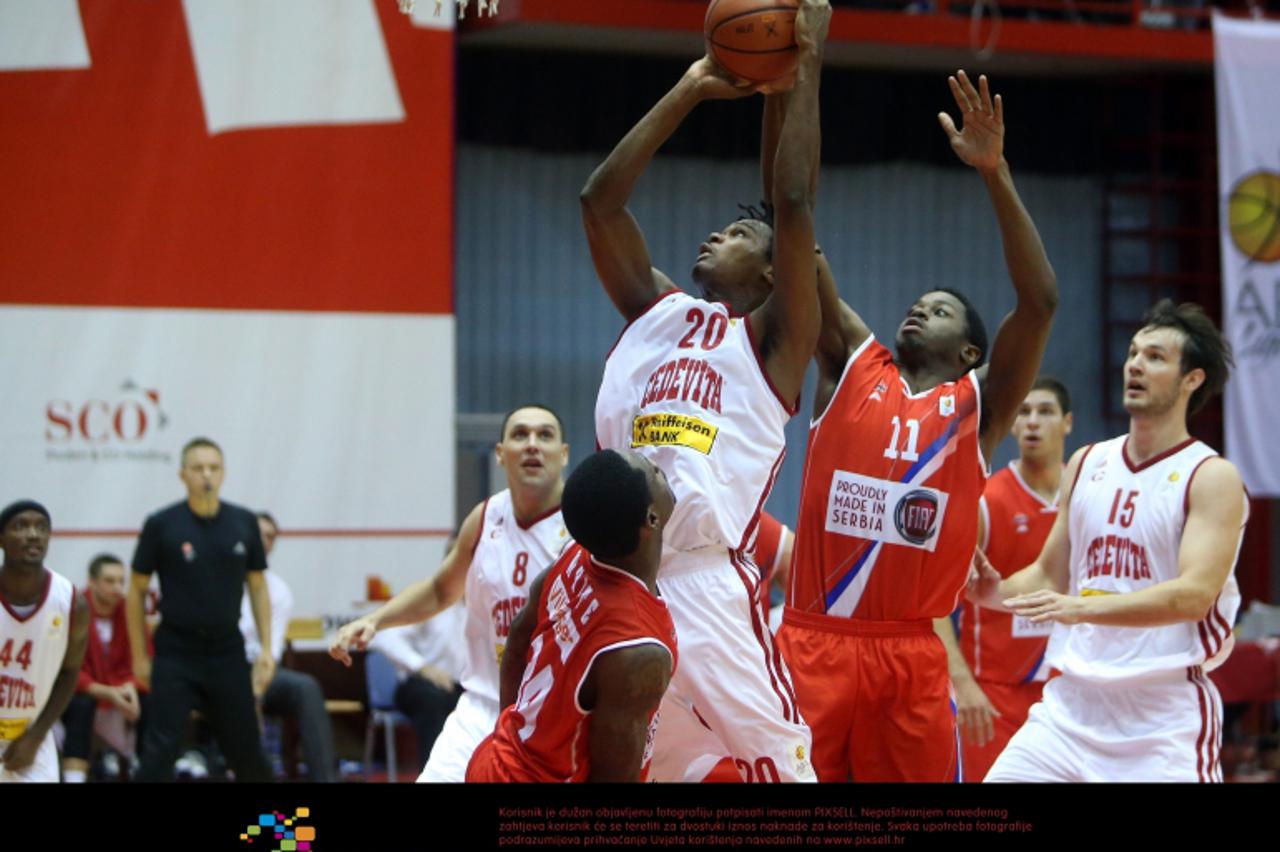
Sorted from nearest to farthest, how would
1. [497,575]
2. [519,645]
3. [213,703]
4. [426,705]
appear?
1. [519,645]
2. [497,575]
3. [213,703]
4. [426,705]

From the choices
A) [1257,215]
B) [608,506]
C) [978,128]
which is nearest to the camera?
[608,506]

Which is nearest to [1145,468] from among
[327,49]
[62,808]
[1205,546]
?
[1205,546]

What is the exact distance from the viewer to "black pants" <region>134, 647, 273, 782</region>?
27.7ft

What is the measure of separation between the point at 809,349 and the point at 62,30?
7568 millimetres

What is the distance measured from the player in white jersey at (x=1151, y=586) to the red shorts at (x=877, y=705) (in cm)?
57

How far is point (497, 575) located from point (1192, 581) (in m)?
2.26

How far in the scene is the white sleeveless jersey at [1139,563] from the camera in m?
5.25

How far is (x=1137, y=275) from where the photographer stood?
14016mm

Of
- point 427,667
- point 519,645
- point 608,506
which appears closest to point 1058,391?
point 519,645

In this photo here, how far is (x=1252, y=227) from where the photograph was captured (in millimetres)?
12180

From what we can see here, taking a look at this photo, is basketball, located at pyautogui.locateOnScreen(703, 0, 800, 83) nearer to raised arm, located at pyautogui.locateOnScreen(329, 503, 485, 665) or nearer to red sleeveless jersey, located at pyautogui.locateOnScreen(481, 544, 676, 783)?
red sleeveless jersey, located at pyautogui.locateOnScreen(481, 544, 676, 783)

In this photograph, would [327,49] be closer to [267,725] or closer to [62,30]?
[62,30]

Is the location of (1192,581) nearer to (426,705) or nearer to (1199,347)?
(1199,347)

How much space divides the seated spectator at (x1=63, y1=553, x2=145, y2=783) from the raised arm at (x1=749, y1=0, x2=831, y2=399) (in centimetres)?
594
